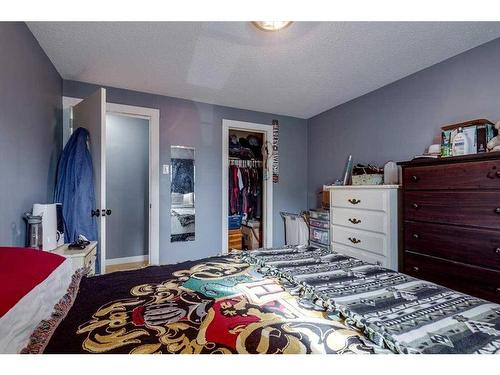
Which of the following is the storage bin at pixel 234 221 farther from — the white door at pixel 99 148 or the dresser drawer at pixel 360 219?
the white door at pixel 99 148

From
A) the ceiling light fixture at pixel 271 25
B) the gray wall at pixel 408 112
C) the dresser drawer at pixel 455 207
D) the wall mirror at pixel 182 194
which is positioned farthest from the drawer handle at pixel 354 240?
the ceiling light fixture at pixel 271 25

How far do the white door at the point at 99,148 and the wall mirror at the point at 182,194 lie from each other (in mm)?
924

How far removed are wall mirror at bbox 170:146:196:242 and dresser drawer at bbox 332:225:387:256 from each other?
5.85 feet

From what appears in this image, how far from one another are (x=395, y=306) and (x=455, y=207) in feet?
4.18

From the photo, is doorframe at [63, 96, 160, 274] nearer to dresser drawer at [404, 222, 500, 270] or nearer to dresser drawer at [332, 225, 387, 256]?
dresser drawer at [332, 225, 387, 256]

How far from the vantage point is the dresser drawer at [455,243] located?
1.54 metres

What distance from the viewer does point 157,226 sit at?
118 inches

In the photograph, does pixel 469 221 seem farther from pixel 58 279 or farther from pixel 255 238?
pixel 255 238

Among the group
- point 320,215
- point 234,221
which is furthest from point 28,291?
point 234,221

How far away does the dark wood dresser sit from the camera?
1.54 meters
